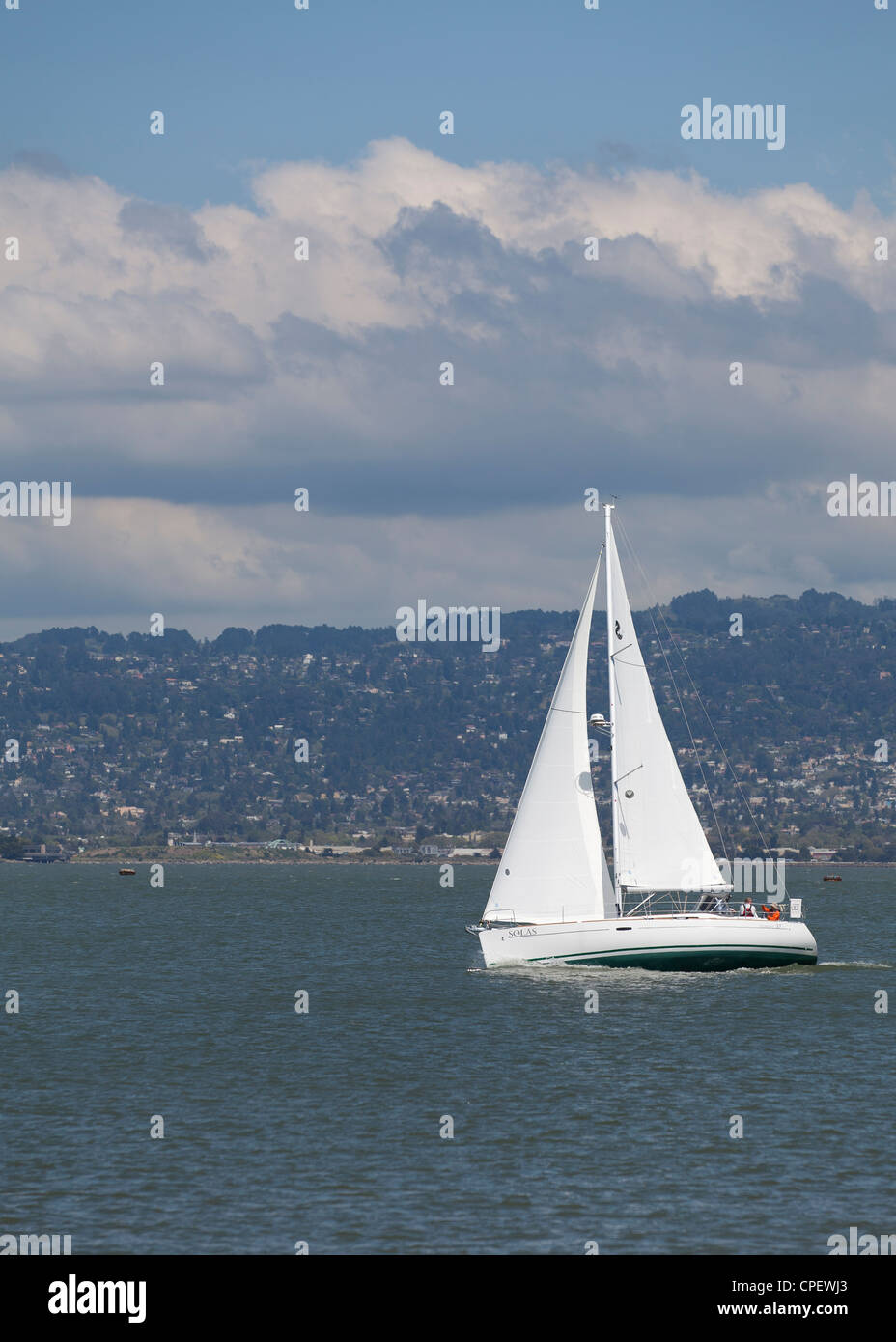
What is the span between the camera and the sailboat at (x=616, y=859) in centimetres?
5959

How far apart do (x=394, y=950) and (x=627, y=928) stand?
2791cm

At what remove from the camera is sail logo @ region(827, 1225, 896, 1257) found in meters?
26.5

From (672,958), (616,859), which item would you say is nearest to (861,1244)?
(672,958)

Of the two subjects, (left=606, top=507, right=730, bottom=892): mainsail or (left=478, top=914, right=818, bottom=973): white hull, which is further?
(left=606, top=507, right=730, bottom=892): mainsail

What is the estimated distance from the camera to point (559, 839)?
5984 centimetres

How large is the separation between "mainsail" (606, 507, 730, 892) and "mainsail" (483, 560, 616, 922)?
1264 mm

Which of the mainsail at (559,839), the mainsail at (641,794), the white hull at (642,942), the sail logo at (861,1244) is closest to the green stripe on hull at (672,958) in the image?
the white hull at (642,942)

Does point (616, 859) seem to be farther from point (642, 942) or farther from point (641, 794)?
point (642, 942)

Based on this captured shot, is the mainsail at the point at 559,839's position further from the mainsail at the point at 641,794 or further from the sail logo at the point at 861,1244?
the sail logo at the point at 861,1244

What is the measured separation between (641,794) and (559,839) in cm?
381

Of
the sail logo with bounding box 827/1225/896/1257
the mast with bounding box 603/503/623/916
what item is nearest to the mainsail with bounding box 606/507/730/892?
the mast with bounding box 603/503/623/916

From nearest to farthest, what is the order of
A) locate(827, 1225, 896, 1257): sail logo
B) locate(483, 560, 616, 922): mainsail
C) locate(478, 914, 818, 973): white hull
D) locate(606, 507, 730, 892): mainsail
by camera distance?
locate(827, 1225, 896, 1257): sail logo, locate(478, 914, 818, 973): white hull, locate(483, 560, 616, 922): mainsail, locate(606, 507, 730, 892): mainsail

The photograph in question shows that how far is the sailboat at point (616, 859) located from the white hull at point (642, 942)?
0.04m

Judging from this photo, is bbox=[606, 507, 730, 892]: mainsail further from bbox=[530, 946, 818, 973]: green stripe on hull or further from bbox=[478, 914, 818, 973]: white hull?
bbox=[530, 946, 818, 973]: green stripe on hull
